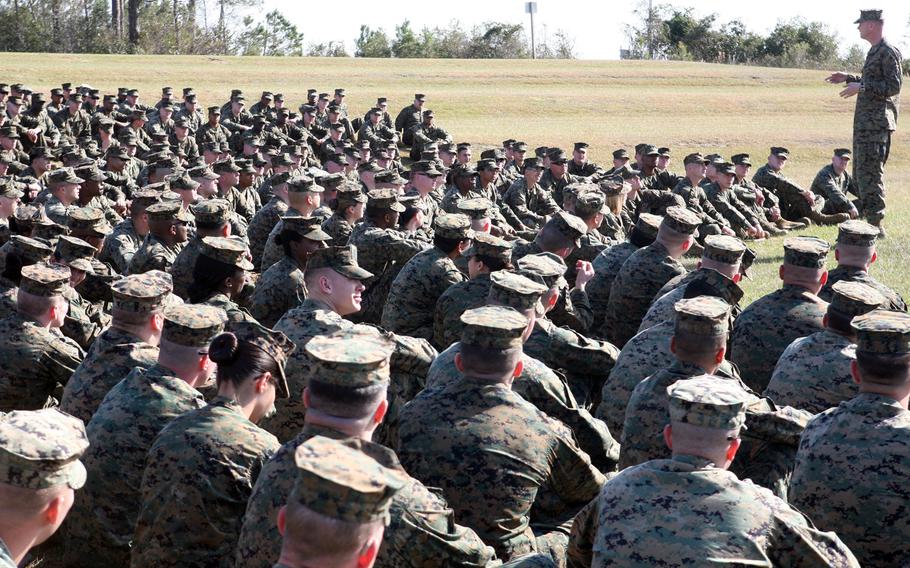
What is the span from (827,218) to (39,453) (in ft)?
48.2

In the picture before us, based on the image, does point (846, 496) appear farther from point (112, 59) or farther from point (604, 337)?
point (112, 59)

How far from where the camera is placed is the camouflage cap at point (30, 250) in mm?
7043

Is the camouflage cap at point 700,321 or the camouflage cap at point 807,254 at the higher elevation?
the camouflage cap at point 807,254

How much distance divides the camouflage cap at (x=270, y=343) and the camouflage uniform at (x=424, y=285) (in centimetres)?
281

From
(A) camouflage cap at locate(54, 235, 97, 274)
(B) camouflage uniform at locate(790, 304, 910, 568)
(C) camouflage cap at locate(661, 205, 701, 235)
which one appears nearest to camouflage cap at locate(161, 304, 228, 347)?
(B) camouflage uniform at locate(790, 304, 910, 568)

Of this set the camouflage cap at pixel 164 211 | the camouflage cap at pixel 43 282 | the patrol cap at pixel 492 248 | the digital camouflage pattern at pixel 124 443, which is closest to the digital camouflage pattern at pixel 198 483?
the digital camouflage pattern at pixel 124 443

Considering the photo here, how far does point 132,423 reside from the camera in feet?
14.9

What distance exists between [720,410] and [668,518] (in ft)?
1.31

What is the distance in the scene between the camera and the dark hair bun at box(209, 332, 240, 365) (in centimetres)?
406

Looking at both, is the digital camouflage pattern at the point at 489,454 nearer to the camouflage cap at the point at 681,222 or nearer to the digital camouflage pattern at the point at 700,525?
the digital camouflage pattern at the point at 700,525

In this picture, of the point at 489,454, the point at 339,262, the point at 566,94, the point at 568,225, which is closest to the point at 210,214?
the point at 339,262

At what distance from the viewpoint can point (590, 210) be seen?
368 inches

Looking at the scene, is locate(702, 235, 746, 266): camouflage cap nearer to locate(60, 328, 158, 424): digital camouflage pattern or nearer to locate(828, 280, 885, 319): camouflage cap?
locate(828, 280, 885, 319): camouflage cap

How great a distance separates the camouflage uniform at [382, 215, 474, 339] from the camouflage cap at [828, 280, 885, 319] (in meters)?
2.70
